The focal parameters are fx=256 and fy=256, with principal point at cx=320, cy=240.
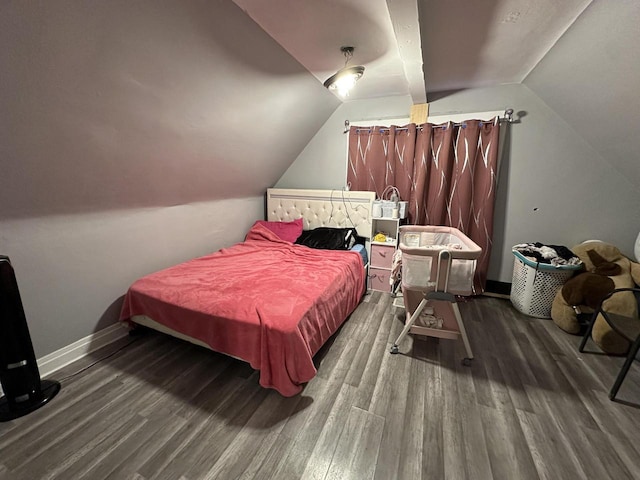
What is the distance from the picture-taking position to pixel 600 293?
87.8 inches

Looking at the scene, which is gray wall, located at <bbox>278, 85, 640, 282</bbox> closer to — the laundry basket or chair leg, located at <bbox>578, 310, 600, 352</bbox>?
the laundry basket

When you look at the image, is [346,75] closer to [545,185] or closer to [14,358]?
[545,185]

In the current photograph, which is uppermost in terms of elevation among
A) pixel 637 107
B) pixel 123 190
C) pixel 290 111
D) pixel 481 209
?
pixel 290 111

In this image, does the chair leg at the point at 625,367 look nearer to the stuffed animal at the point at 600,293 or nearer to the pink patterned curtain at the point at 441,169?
the stuffed animal at the point at 600,293

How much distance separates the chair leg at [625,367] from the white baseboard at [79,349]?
3.66m

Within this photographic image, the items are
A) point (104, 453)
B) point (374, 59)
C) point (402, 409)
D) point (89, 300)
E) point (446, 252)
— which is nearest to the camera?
point (104, 453)

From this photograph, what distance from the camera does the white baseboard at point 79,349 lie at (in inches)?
72.1

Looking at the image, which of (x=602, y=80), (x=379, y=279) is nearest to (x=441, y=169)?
(x=602, y=80)

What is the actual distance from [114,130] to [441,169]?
10.1 ft

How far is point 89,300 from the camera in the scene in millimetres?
2057

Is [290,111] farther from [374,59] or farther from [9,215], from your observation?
[9,215]

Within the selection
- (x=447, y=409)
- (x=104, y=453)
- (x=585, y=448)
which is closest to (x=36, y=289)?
(x=104, y=453)

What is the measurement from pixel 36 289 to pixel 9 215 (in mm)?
526

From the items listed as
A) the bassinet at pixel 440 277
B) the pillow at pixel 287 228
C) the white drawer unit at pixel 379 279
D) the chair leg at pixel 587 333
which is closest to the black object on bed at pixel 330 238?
the pillow at pixel 287 228
